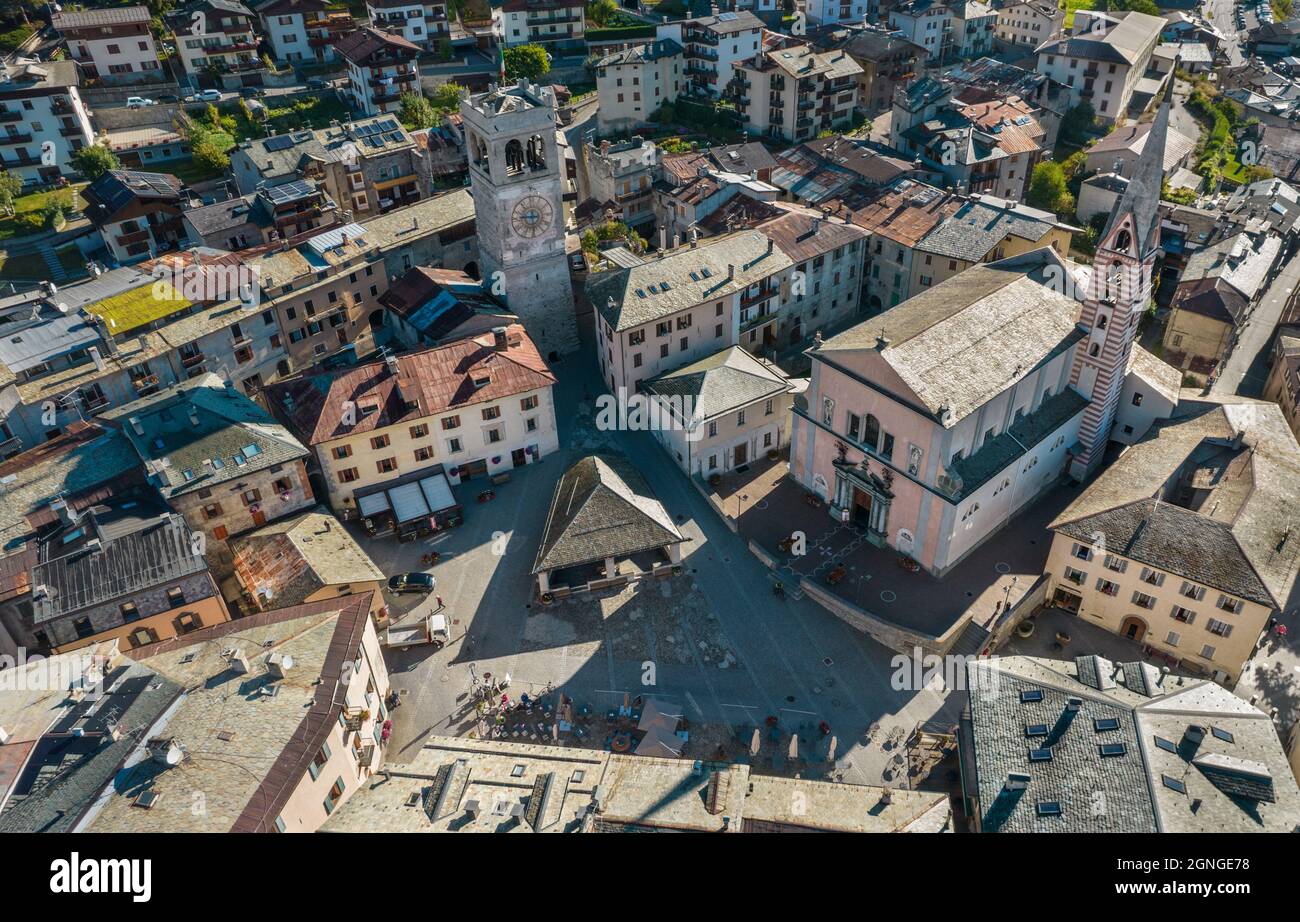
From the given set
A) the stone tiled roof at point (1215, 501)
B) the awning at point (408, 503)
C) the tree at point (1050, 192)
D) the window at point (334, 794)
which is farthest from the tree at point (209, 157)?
the stone tiled roof at point (1215, 501)

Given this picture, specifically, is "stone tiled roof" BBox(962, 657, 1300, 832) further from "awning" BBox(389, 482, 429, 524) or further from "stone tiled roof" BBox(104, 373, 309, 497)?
"stone tiled roof" BBox(104, 373, 309, 497)

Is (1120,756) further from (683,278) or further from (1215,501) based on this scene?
(683,278)

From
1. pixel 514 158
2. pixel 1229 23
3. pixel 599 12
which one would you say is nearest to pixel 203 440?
pixel 514 158

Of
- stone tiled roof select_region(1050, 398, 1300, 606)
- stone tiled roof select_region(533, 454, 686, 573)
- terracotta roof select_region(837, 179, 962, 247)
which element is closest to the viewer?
stone tiled roof select_region(1050, 398, 1300, 606)

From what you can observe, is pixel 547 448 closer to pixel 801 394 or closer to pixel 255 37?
pixel 801 394

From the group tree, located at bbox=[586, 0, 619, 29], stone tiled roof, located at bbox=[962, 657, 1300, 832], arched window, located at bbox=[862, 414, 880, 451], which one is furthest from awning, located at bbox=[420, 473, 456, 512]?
tree, located at bbox=[586, 0, 619, 29]

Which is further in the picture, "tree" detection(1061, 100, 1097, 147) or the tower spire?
"tree" detection(1061, 100, 1097, 147)
